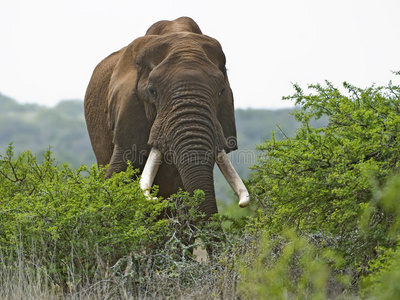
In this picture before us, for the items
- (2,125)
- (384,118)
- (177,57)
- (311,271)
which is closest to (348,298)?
(311,271)

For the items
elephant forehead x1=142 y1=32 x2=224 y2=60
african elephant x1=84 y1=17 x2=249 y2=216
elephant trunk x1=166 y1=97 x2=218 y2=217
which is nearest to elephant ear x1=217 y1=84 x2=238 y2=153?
african elephant x1=84 y1=17 x2=249 y2=216

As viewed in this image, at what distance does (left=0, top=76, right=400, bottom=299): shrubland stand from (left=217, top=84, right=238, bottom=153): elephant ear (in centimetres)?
136

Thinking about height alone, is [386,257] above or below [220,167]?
below

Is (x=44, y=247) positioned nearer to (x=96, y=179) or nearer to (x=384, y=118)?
(x=96, y=179)

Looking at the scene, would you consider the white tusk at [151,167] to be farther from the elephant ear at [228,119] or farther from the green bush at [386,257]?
the green bush at [386,257]

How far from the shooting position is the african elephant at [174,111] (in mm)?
9672

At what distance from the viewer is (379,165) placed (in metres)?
8.15

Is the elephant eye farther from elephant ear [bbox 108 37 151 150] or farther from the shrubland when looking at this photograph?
the shrubland

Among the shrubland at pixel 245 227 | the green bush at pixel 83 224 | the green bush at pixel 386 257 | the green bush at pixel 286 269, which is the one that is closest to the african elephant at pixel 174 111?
the shrubland at pixel 245 227

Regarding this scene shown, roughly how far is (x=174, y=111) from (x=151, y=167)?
2.18 feet

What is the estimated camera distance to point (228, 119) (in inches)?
425

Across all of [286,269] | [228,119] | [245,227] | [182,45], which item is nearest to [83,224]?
[245,227]

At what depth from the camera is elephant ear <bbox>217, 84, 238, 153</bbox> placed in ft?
35.0

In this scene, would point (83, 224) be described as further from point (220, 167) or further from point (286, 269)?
point (286, 269)
